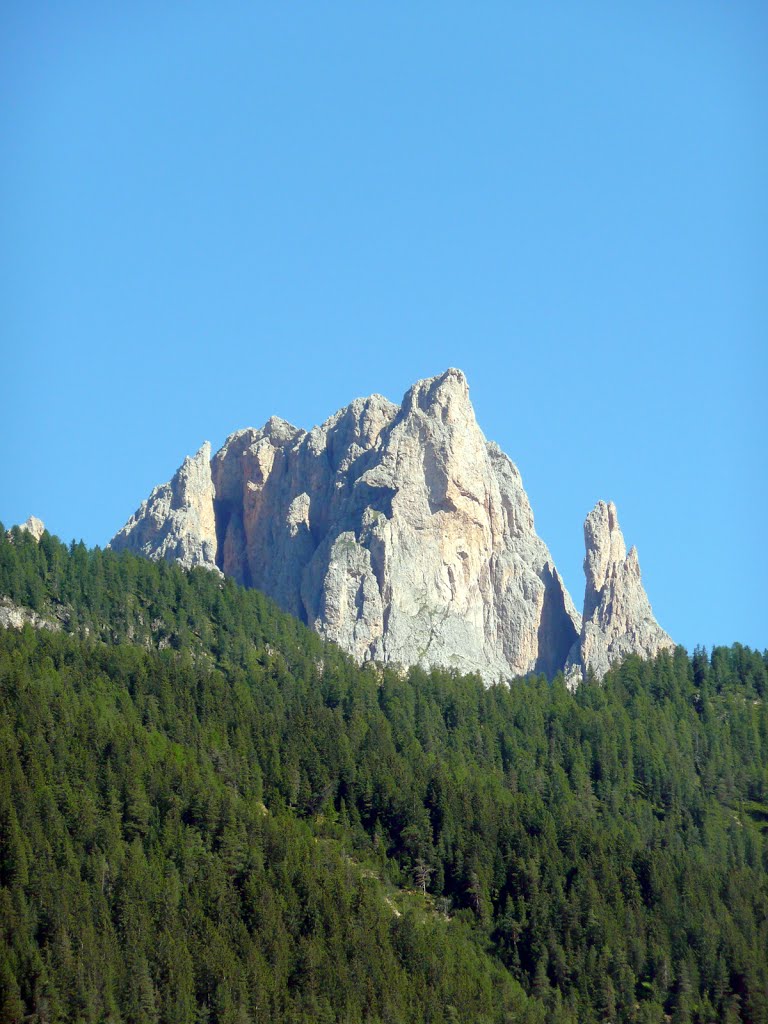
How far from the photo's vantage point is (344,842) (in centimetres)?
15300

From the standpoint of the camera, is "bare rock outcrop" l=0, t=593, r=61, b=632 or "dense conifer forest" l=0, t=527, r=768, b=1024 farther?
"bare rock outcrop" l=0, t=593, r=61, b=632

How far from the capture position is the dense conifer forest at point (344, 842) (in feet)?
432

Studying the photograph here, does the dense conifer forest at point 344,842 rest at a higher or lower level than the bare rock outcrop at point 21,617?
lower

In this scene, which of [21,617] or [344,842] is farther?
[21,617]

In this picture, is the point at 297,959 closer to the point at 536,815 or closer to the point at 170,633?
the point at 536,815

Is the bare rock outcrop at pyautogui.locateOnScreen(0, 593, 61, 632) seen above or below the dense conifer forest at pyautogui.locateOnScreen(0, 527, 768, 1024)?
above

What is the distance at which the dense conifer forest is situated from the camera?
13162 centimetres

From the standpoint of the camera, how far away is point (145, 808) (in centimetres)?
14550

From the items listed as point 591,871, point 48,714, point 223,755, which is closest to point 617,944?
point 591,871

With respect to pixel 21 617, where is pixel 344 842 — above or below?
below

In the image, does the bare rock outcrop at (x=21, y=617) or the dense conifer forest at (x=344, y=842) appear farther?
the bare rock outcrop at (x=21, y=617)

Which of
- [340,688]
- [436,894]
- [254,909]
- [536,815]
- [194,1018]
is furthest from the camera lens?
[340,688]

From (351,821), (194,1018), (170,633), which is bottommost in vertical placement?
(194,1018)

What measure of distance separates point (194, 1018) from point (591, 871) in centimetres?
3702
